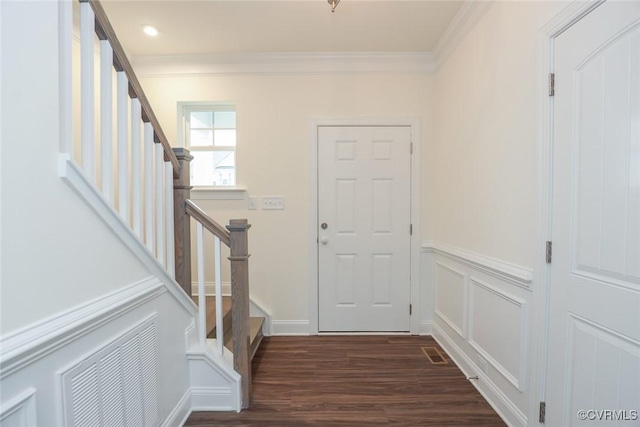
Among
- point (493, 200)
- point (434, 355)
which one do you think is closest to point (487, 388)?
point (434, 355)

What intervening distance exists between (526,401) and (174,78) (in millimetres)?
3613

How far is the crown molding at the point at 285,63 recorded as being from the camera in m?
2.86

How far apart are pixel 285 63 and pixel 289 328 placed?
8.25ft

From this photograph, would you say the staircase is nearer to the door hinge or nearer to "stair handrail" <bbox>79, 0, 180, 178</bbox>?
"stair handrail" <bbox>79, 0, 180, 178</bbox>

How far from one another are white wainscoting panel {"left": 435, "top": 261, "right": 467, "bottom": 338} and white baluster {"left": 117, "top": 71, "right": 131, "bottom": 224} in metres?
2.21

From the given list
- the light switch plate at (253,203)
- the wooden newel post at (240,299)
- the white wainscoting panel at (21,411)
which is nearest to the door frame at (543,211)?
the wooden newel post at (240,299)

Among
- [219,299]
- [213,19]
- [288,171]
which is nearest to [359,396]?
[219,299]

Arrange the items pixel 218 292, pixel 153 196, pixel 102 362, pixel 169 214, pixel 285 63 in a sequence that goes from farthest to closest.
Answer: pixel 285 63, pixel 218 292, pixel 169 214, pixel 153 196, pixel 102 362

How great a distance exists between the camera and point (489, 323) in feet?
6.49

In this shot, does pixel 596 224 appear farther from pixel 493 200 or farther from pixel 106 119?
pixel 106 119

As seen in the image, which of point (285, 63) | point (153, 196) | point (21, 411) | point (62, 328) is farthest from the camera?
point (285, 63)

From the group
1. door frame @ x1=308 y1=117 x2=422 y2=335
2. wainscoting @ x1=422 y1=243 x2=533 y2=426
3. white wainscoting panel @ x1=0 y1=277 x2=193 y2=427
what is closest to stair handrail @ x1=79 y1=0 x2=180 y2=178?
white wainscoting panel @ x1=0 y1=277 x2=193 y2=427

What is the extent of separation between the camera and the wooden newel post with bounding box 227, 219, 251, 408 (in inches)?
71.9

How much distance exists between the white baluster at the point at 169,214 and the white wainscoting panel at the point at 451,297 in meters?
2.00
